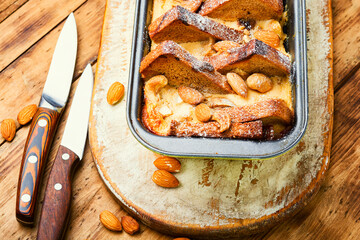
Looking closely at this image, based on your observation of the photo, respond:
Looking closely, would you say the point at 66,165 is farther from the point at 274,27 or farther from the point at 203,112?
the point at 274,27

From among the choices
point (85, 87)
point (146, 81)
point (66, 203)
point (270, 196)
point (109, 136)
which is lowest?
point (270, 196)

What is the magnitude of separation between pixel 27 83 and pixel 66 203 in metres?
0.78

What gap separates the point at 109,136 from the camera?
2.10 m

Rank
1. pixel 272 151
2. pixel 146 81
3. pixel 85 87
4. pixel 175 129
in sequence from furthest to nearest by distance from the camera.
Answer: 1. pixel 85 87
2. pixel 146 81
3. pixel 175 129
4. pixel 272 151

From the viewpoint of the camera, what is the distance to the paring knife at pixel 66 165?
1.95 m

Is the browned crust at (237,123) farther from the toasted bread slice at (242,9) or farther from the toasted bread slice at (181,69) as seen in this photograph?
the toasted bread slice at (242,9)

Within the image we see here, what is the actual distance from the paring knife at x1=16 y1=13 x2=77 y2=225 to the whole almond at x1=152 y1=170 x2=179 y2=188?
0.61m

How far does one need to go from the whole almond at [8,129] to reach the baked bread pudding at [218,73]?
84 cm

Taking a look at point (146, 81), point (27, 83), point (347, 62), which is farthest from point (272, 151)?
point (27, 83)

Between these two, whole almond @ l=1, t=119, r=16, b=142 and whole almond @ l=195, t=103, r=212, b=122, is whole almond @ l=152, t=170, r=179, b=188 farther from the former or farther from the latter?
whole almond @ l=1, t=119, r=16, b=142

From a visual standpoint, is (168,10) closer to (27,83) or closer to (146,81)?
(146,81)

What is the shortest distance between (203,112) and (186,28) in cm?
43

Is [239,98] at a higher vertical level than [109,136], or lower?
higher

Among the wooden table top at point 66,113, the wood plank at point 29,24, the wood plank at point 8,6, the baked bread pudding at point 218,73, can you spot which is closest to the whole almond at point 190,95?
the baked bread pudding at point 218,73
